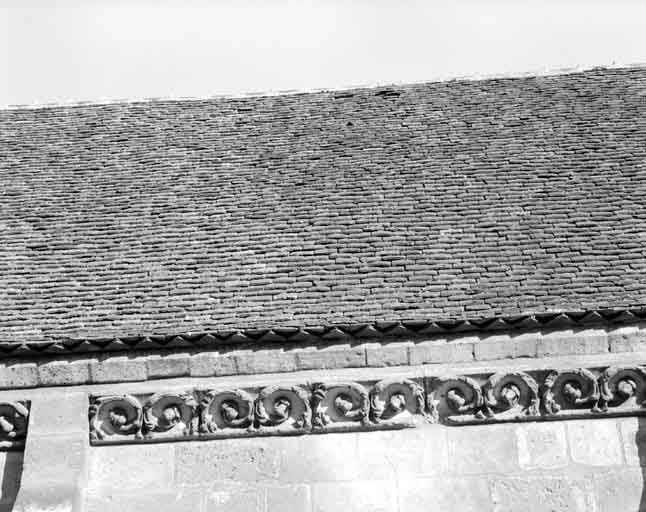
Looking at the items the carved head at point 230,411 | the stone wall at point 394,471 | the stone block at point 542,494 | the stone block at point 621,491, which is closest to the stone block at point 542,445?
the stone wall at point 394,471

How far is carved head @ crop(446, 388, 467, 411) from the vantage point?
7.21m

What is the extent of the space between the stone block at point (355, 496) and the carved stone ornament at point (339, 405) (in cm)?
38

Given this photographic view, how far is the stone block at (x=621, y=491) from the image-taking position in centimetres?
683

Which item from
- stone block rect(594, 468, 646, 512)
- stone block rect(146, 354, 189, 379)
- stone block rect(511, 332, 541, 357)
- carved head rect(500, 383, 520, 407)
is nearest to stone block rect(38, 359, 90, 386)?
stone block rect(146, 354, 189, 379)

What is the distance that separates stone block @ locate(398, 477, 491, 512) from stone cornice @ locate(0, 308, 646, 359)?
0.95m

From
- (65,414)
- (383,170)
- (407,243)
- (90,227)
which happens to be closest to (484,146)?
(383,170)

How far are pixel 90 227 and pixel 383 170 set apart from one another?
2529 mm

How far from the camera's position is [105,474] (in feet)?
23.6

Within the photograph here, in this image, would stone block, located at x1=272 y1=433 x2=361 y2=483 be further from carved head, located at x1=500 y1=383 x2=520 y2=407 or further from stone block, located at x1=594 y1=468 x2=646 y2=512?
stone block, located at x1=594 y1=468 x2=646 y2=512

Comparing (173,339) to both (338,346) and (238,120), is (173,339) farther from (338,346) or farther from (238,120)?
(238,120)

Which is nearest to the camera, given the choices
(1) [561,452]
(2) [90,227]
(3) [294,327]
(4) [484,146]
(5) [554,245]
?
(1) [561,452]

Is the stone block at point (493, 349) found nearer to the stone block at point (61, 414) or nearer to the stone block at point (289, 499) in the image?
the stone block at point (289, 499)

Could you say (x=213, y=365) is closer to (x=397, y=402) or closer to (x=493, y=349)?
(x=397, y=402)

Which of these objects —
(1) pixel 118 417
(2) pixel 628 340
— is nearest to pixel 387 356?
(2) pixel 628 340
